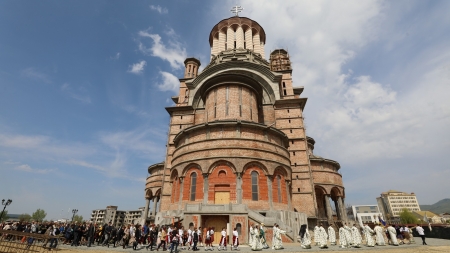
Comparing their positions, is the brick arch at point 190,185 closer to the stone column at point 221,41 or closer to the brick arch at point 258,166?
the brick arch at point 258,166

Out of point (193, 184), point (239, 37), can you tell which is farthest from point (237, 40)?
point (193, 184)

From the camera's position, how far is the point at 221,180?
65.2 ft

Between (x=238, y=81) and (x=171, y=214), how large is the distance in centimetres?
1534

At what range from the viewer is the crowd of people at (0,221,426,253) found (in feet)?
44.5

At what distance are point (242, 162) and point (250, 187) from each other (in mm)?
2196

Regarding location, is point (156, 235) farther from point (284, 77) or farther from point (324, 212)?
point (284, 77)

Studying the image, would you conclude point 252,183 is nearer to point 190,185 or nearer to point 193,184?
point 193,184

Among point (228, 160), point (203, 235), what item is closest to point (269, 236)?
point (203, 235)

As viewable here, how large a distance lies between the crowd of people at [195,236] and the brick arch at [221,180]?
389cm

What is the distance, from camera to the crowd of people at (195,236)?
13.6 meters

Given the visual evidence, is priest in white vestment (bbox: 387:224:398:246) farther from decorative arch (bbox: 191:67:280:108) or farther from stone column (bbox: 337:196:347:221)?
decorative arch (bbox: 191:67:280:108)

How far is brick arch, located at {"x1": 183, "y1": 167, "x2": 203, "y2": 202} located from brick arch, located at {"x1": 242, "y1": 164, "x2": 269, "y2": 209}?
12.1 ft

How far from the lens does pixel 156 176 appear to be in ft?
108

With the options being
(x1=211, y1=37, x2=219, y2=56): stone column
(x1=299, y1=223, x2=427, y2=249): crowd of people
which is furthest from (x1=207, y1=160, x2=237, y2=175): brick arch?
(x1=211, y1=37, x2=219, y2=56): stone column
